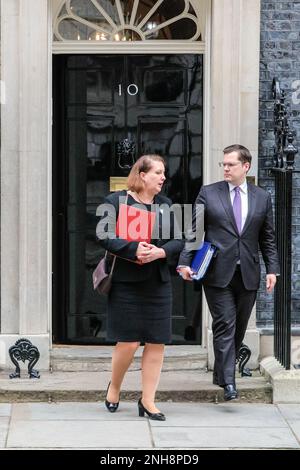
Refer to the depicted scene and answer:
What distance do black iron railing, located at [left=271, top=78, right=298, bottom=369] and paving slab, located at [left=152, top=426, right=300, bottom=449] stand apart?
946 millimetres

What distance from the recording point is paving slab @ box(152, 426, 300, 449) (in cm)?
652

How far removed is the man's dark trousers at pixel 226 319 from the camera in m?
7.25

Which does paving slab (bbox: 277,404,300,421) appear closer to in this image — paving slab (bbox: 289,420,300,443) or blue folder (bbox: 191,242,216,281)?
paving slab (bbox: 289,420,300,443)

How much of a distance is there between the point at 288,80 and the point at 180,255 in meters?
2.02

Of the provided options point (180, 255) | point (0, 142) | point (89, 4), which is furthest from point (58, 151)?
point (180, 255)

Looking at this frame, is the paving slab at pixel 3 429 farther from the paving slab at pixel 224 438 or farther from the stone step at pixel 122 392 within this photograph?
the paving slab at pixel 224 438

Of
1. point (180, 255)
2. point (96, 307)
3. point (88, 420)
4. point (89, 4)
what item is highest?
point (89, 4)

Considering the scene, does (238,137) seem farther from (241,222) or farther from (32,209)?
(32,209)

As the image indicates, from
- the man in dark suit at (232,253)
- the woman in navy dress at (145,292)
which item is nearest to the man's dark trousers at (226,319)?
the man in dark suit at (232,253)

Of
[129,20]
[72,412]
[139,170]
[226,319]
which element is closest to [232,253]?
[226,319]

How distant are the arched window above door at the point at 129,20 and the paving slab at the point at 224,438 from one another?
11.2 ft

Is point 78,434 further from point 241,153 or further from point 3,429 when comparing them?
point 241,153

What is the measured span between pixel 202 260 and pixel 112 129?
75.3 inches

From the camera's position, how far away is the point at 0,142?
816 cm
